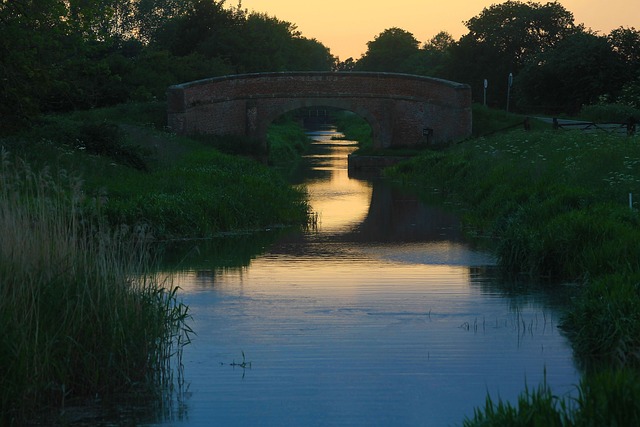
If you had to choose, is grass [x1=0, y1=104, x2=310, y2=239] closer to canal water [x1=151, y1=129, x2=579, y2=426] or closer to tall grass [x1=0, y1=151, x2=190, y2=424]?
canal water [x1=151, y1=129, x2=579, y2=426]

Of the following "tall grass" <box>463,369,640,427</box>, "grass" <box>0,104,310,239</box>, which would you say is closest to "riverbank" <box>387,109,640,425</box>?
"tall grass" <box>463,369,640,427</box>

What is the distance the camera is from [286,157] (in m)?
50.9

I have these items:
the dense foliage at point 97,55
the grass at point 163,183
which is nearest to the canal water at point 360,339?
the grass at point 163,183

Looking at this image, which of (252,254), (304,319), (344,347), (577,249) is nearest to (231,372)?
(344,347)

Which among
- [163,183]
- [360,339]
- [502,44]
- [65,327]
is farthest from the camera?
[502,44]

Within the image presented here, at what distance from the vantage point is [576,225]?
48.6 feet

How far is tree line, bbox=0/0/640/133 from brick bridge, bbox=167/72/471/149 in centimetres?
446

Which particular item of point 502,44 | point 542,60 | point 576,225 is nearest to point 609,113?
point 542,60

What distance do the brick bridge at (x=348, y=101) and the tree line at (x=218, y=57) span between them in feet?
14.6

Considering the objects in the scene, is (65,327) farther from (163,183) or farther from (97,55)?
(97,55)

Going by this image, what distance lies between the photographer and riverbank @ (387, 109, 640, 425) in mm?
9922

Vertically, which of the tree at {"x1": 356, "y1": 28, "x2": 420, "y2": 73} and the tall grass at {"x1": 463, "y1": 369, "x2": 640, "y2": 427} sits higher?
the tree at {"x1": 356, "y1": 28, "x2": 420, "y2": 73}

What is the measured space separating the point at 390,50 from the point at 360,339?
12390 centimetres

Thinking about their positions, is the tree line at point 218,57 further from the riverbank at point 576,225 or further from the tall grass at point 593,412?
the tall grass at point 593,412
